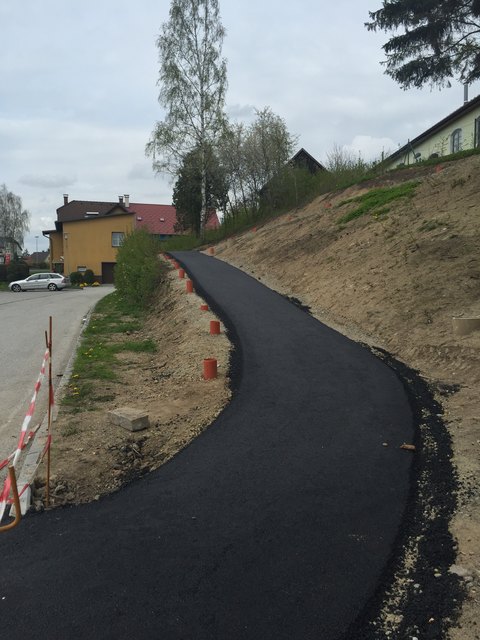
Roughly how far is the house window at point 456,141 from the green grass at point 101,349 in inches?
807

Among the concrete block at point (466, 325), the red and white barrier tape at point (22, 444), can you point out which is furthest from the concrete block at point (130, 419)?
the concrete block at point (466, 325)

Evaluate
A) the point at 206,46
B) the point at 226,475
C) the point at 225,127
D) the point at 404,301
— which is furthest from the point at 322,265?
the point at 206,46

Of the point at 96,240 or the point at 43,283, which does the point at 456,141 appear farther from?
the point at 96,240

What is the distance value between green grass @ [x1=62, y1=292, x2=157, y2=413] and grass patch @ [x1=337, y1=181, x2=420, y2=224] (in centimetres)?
885

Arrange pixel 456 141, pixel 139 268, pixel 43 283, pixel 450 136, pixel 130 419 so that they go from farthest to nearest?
pixel 43 283
pixel 450 136
pixel 456 141
pixel 139 268
pixel 130 419

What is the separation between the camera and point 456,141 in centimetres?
2723

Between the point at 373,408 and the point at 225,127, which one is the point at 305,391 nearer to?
the point at 373,408

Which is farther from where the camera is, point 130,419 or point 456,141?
point 456,141

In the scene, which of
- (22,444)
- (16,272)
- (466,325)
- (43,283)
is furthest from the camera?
(16,272)

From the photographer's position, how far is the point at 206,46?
1233 inches

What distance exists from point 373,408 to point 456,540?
9.69 feet

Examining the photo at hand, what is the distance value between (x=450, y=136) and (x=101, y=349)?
25.0 m

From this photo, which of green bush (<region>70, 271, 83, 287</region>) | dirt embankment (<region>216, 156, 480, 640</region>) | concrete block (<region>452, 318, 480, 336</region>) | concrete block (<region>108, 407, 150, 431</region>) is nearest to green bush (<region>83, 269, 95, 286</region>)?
green bush (<region>70, 271, 83, 287</region>)

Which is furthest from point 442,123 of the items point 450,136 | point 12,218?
point 12,218
